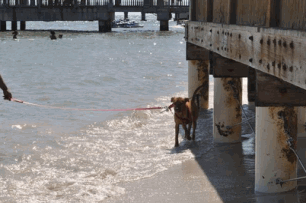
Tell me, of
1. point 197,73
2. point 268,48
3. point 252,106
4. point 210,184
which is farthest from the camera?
point 252,106

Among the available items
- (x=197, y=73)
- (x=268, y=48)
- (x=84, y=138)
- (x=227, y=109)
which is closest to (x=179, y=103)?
(x=227, y=109)

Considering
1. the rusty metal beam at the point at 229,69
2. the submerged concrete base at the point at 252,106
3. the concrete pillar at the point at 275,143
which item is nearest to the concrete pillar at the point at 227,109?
the rusty metal beam at the point at 229,69

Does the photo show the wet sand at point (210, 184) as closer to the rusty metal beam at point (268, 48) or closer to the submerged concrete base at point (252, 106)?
the rusty metal beam at point (268, 48)

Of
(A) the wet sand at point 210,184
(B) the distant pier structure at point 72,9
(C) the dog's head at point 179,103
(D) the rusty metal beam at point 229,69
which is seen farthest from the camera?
(B) the distant pier structure at point 72,9

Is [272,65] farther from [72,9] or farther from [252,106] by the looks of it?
[72,9]

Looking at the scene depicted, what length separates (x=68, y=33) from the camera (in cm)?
8862

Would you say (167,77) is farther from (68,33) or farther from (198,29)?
(68,33)

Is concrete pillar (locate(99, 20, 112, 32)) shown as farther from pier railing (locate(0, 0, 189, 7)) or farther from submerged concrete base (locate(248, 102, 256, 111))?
submerged concrete base (locate(248, 102, 256, 111))

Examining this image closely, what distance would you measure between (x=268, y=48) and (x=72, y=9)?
79.4 metres

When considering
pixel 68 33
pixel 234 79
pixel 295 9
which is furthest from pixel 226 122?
pixel 68 33

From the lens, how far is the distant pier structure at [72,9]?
85.2m

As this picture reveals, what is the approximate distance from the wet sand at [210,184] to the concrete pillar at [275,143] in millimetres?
267

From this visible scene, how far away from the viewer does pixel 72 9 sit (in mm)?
84625

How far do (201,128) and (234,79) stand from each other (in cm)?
290
